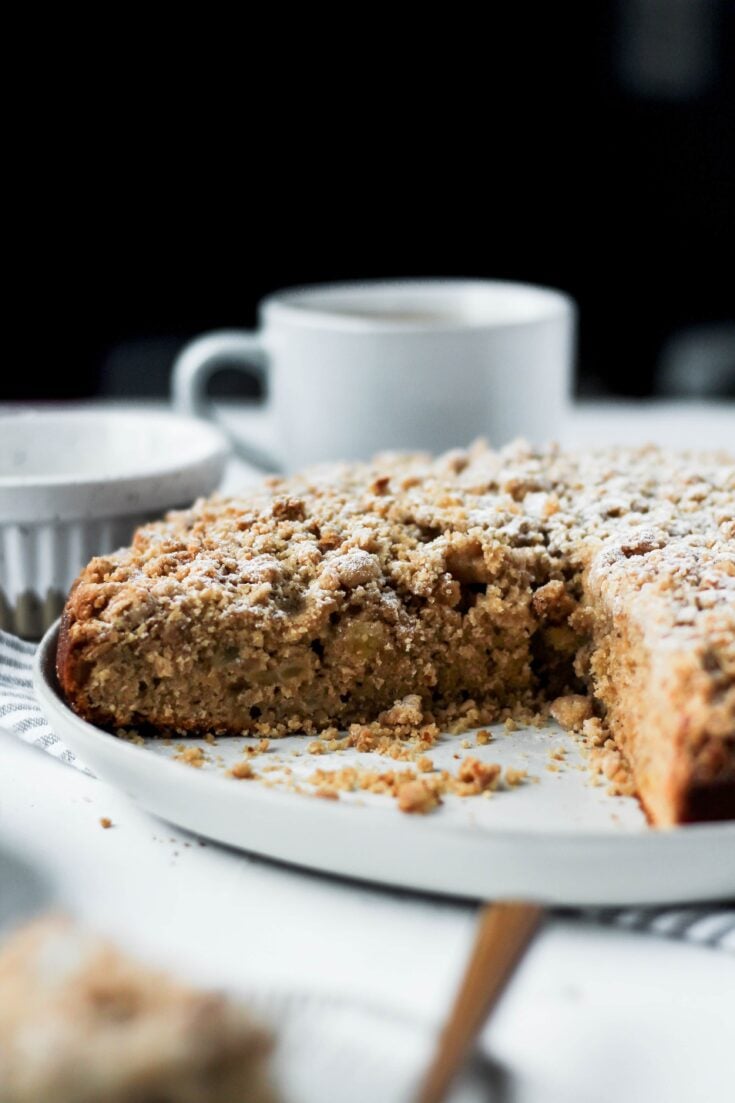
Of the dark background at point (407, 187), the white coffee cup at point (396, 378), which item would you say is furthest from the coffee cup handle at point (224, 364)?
the dark background at point (407, 187)

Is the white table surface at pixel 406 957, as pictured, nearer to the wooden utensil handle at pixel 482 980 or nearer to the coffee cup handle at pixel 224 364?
the wooden utensil handle at pixel 482 980

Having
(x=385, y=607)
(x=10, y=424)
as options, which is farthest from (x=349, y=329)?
(x=385, y=607)

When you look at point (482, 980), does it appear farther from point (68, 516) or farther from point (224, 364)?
point (224, 364)

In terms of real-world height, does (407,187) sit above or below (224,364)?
above

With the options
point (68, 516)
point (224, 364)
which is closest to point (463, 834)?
point (68, 516)

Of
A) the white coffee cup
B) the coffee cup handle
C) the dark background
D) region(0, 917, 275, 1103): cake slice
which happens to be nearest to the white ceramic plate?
→ region(0, 917, 275, 1103): cake slice

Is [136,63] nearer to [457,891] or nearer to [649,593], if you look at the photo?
[649,593]
